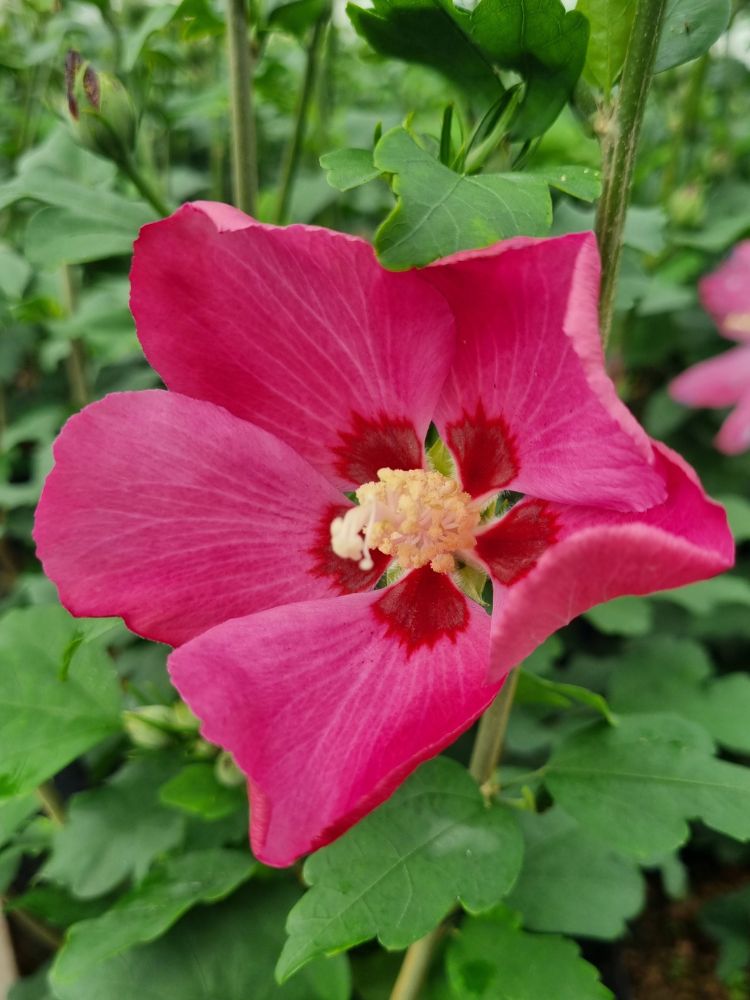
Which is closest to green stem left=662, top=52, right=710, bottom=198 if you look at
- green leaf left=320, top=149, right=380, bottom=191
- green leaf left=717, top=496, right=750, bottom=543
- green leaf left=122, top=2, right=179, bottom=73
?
green leaf left=717, top=496, right=750, bottom=543

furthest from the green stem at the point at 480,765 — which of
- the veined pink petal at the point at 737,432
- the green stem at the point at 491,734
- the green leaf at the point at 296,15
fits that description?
the veined pink petal at the point at 737,432

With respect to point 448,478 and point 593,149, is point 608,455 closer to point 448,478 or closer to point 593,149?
point 448,478

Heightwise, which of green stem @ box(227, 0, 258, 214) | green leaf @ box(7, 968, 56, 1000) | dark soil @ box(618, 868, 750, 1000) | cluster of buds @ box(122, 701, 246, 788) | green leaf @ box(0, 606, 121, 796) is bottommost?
dark soil @ box(618, 868, 750, 1000)

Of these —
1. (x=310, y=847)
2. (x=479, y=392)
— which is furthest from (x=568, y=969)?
(x=479, y=392)

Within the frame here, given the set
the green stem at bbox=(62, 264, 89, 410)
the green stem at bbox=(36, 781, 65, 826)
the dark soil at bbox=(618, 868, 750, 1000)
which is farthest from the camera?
the dark soil at bbox=(618, 868, 750, 1000)

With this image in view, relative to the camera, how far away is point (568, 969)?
27.7 inches

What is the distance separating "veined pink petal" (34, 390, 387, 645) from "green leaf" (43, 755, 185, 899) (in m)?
0.38

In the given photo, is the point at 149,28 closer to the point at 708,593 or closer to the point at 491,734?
the point at 491,734

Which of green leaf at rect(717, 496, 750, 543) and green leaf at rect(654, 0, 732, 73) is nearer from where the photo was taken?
green leaf at rect(654, 0, 732, 73)

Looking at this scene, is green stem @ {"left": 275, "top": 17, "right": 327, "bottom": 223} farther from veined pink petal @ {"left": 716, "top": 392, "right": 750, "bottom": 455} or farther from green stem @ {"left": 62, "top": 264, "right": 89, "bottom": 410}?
veined pink petal @ {"left": 716, "top": 392, "right": 750, "bottom": 455}

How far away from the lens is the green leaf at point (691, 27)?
55 cm

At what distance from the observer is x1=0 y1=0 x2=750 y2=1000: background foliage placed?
55 cm

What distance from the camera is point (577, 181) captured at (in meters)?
0.53

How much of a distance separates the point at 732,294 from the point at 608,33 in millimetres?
1196
